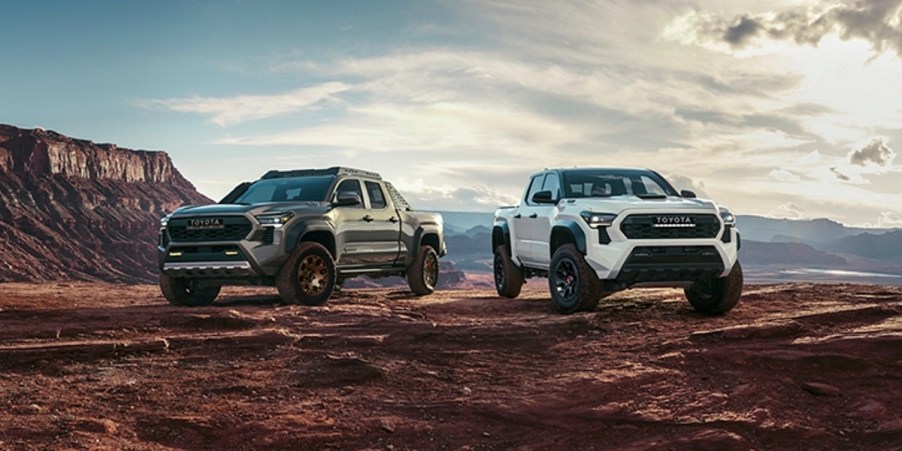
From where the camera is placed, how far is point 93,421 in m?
5.68

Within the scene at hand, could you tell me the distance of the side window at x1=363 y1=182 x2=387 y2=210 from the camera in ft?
45.5

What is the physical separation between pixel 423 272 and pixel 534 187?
293 centimetres

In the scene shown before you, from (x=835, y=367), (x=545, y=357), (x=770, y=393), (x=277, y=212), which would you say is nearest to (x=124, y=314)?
(x=277, y=212)

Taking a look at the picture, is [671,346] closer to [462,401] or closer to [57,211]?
[462,401]

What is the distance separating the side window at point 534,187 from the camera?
43.0 feet

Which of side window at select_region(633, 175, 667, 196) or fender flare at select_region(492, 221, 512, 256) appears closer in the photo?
side window at select_region(633, 175, 667, 196)

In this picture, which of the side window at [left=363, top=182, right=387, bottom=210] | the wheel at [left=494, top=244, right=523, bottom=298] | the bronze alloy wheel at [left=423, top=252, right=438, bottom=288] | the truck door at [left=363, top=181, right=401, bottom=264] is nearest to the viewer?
the truck door at [left=363, top=181, right=401, bottom=264]

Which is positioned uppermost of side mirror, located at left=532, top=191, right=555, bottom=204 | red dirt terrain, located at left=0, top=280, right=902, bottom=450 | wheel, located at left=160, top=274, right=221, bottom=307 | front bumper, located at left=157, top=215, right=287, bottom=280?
side mirror, located at left=532, top=191, right=555, bottom=204

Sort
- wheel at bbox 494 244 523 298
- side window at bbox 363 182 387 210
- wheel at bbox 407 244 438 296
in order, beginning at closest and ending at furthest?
side window at bbox 363 182 387 210 < wheel at bbox 494 244 523 298 < wheel at bbox 407 244 438 296

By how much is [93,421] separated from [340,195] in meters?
7.16

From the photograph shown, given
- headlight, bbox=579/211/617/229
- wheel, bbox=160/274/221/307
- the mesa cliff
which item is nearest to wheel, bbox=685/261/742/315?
headlight, bbox=579/211/617/229

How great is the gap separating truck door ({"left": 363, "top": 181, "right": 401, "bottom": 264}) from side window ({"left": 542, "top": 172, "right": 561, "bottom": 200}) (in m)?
2.92

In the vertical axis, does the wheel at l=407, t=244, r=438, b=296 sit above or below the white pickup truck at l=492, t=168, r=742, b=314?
below

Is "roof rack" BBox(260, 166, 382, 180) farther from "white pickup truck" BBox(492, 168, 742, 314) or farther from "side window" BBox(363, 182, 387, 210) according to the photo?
"white pickup truck" BBox(492, 168, 742, 314)
